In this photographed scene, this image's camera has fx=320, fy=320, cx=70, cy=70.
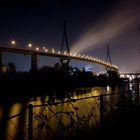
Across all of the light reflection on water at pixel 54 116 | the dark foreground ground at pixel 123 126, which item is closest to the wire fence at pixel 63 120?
the light reflection on water at pixel 54 116

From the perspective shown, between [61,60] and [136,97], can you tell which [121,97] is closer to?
[136,97]

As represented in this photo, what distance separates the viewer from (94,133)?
8297 mm

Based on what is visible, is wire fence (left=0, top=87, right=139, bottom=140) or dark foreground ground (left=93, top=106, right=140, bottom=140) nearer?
wire fence (left=0, top=87, right=139, bottom=140)

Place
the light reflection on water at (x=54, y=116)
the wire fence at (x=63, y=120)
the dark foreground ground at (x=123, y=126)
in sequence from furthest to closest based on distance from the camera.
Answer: the dark foreground ground at (x=123, y=126) < the light reflection on water at (x=54, y=116) < the wire fence at (x=63, y=120)

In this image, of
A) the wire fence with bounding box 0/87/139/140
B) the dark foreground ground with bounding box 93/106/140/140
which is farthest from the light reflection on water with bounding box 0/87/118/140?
the dark foreground ground with bounding box 93/106/140/140

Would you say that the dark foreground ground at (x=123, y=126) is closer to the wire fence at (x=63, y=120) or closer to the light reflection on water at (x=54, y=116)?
the wire fence at (x=63, y=120)

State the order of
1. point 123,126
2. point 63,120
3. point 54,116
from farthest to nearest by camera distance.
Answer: point 54,116, point 63,120, point 123,126

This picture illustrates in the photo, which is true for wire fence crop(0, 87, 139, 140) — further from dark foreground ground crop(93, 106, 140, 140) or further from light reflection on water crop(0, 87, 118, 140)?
dark foreground ground crop(93, 106, 140, 140)

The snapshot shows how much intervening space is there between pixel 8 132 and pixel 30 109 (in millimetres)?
6328

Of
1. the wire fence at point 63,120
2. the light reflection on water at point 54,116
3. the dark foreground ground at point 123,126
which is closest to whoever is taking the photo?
the wire fence at point 63,120

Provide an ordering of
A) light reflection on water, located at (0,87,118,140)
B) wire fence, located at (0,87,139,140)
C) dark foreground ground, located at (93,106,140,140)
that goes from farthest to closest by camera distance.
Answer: dark foreground ground, located at (93,106,140,140)
light reflection on water, located at (0,87,118,140)
wire fence, located at (0,87,139,140)

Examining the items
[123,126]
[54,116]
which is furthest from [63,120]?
[54,116]

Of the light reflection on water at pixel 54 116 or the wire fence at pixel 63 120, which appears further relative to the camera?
the light reflection on water at pixel 54 116

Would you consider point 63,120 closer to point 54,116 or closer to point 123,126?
point 123,126
